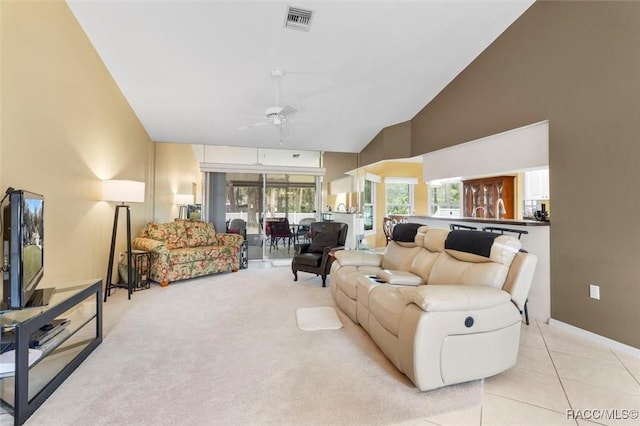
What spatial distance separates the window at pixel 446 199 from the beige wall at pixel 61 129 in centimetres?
641

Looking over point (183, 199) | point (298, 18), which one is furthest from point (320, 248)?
point (183, 199)

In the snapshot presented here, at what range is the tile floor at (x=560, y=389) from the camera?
5.41 ft

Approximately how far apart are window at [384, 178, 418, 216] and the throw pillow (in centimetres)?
349

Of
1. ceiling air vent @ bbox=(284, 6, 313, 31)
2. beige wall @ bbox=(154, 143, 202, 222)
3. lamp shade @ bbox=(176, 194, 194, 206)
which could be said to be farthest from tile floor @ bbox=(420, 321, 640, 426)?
lamp shade @ bbox=(176, 194, 194, 206)

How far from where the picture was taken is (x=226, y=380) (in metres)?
2.01

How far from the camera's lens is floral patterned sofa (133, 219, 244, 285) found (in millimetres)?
4414

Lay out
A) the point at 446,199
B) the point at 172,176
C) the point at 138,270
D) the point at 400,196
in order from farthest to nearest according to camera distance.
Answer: the point at 400,196, the point at 446,199, the point at 172,176, the point at 138,270

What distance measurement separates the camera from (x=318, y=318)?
3.12 m

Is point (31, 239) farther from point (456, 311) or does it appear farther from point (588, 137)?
point (588, 137)

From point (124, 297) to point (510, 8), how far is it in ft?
19.2

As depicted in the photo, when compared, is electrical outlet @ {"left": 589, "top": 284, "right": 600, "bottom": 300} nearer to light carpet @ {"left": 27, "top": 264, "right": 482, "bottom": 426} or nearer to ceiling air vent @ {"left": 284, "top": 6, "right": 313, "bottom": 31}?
light carpet @ {"left": 27, "top": 264, "right": 482, "bottom": 426}

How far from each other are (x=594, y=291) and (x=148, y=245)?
17.8ft

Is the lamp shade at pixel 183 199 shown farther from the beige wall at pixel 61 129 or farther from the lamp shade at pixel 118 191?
the lamp shade at pixel 118 191

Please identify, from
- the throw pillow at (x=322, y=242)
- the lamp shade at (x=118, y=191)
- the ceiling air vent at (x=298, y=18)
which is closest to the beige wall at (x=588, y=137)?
the ceiling air vent at (x=298, y=18)
